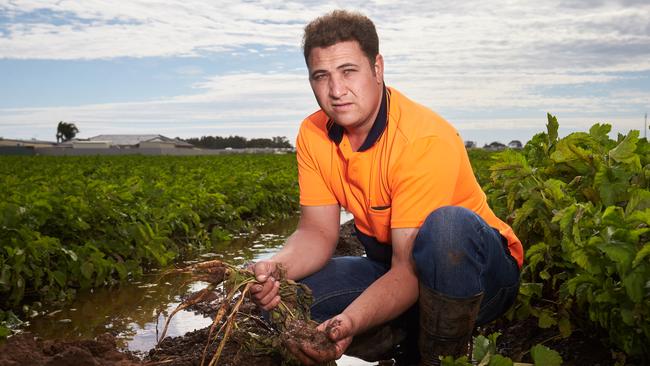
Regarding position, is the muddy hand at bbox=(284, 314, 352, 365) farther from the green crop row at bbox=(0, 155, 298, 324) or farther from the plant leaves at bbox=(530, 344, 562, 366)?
the green crop row at bbox=(0, 155, 298, 324)

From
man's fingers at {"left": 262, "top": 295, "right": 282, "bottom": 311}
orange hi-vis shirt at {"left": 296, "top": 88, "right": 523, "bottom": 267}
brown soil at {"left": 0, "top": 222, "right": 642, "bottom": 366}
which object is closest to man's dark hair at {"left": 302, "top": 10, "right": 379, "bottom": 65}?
orange hi-vis shirt at {"left": 296, "top": 88, "right": 523, "bottom": 267}

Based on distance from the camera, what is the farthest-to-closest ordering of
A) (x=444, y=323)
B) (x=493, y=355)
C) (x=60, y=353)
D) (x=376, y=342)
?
(x=376, y=342)
(x=444, y=323)
(x=60, y=353)
(x=493, y=355)

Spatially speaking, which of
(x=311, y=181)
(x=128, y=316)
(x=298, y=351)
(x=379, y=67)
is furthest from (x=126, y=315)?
(x=379, y=67)

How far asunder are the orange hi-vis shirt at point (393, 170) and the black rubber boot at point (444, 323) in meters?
0.31

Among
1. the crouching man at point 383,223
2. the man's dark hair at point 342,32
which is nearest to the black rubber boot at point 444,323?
the crouching man at point 383,223

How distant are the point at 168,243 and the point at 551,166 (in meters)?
3.84

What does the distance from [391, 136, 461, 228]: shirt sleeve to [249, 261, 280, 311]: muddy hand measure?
502 mm

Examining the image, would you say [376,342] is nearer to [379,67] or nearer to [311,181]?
[311,181]

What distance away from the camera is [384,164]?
2.76 metres

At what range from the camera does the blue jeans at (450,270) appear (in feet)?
8.29

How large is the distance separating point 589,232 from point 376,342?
100 centimetres

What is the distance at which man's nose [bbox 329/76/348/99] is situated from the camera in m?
2.70

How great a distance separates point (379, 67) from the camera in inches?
113

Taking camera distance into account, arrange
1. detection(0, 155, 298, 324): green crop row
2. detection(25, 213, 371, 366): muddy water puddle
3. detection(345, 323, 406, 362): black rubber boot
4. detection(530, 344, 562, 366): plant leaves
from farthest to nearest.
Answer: detection(0, 155, 298, 324): green crop row, detection(25, 213, 371, 366): muddy water puddle, detection(345, 323, 406, 362): black rubber boot, detection(530, 344, 562, 366): plant leaves
